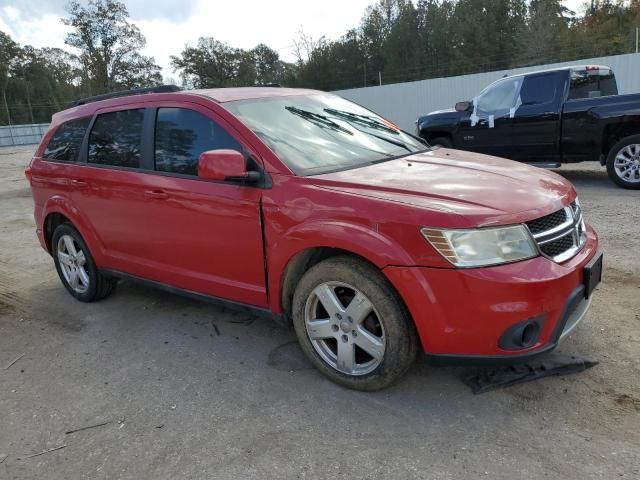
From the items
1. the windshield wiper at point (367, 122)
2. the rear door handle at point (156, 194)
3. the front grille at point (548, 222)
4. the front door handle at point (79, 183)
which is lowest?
the front grille at point (548, 222)

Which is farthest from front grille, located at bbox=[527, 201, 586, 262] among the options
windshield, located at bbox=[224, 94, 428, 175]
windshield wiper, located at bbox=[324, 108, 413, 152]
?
windshield wiper, located at bbox=[324, 108, 413, 152]

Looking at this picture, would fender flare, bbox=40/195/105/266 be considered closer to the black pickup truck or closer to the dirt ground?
the dirt ground

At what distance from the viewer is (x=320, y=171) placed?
3.27 meters

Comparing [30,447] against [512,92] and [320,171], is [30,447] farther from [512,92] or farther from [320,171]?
[512,92]

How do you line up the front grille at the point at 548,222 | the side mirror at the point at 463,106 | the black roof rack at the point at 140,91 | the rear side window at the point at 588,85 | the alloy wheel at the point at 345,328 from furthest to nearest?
the side mirror at the point at 463,106
the rear side window at the point at 588,85
the black roof rack at the point at 140,91
the alloy wheel at the point at 345,328
the front grille at the point at 548,222

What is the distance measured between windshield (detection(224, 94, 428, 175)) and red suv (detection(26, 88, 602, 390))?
0.05 ft

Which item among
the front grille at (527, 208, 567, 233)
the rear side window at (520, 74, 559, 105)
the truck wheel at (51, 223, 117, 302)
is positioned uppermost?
the rear side window at (520, 74, 559, 105)

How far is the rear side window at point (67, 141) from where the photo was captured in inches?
186

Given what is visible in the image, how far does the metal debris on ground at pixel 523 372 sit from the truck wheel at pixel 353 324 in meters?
0.45

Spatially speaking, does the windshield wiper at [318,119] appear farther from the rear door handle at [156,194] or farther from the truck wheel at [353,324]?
the truck wheel at [353,324]

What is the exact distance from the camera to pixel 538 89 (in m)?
8.95

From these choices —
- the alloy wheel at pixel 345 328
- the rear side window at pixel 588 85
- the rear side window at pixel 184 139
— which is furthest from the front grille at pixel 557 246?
the rear side window at pixel 588 85

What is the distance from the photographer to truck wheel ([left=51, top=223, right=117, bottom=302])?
15.7 feet

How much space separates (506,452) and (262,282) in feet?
5.53
